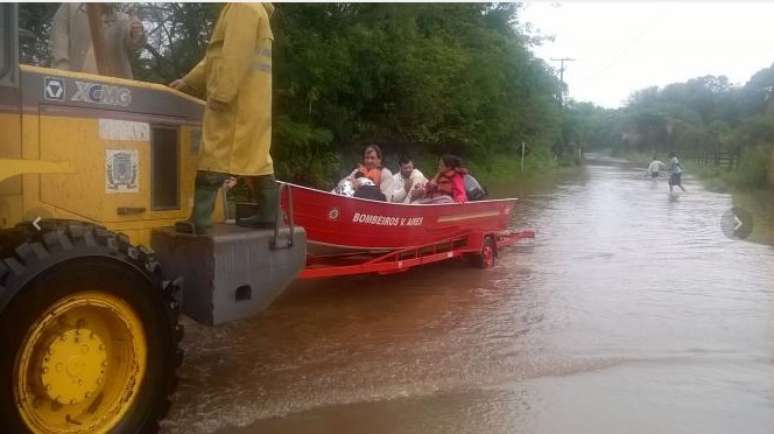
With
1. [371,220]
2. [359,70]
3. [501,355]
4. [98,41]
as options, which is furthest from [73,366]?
[359,70]

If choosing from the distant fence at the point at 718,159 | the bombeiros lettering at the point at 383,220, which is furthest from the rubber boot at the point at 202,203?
the distant fence at the point at 718,159

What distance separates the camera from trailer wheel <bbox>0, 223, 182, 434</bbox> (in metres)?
3.08

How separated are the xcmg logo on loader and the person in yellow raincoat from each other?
439 mm

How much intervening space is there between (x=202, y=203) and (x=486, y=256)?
617 centimetres

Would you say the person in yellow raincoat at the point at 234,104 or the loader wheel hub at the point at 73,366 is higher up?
the person in yellow raincoat at the point at 234,104

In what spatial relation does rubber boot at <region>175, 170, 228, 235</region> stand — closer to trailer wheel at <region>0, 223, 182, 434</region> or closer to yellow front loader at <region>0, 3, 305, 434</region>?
yellow front loader at <region>0, 3, 305, 434</region>

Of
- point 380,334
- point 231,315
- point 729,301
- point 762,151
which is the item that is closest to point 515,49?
point 762,151

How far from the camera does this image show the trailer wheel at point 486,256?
9806mm

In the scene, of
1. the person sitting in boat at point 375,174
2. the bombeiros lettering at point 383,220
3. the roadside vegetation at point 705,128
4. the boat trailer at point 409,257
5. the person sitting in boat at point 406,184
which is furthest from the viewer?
the roadside vegetation at point 705,128

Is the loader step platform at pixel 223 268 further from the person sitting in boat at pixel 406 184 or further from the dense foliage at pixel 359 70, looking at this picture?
the person sitting in boat at pixel 406 184

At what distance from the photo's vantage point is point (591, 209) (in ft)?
63.2

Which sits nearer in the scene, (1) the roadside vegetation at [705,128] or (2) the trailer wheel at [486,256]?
(2) the trailer wheel at [486,256]

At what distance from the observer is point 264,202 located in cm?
453

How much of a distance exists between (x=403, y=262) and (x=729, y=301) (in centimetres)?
358
